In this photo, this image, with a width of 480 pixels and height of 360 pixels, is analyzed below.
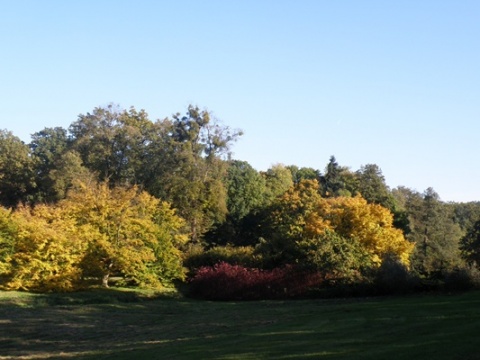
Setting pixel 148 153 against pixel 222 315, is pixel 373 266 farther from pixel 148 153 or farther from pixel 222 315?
pixel 148 153

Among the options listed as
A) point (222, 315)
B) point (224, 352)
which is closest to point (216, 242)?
point (222, 315)

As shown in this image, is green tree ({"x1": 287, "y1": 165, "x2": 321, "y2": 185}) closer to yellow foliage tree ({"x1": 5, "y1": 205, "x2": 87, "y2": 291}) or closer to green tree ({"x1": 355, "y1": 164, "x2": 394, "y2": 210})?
green tree ({"x1": 355, "y1": 164, "x2": 394, "y2": 210})

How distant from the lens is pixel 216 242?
59.4 m

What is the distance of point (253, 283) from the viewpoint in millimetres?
36469

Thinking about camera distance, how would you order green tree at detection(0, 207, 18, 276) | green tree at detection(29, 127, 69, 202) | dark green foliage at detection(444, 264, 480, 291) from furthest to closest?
green tree at detection(29, 127, 69, 202) → green tree at detection(0, 207, 18, 276) → dark green foliage at detection(444, 264, 480, 291)

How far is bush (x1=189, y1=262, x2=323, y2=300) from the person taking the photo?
3512 cm

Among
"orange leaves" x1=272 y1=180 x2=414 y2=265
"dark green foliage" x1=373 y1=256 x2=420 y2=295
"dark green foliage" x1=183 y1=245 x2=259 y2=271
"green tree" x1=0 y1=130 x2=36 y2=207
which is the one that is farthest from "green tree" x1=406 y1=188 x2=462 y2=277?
"green tree" x1=0 y1=130 x2=36 y2=207

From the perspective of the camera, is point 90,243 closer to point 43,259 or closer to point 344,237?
point 43,259

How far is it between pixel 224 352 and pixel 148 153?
45.3 meters

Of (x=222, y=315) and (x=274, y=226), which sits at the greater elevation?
(x=274, y=226)

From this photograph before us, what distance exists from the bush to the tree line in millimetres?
848

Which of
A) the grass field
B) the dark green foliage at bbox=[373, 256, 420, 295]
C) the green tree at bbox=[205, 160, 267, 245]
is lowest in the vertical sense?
the grass field

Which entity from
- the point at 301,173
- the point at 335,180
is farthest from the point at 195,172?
the point at 301,173

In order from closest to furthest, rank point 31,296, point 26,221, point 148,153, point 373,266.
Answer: point 31,296, point 373,266, point 26,221, point 148,153
